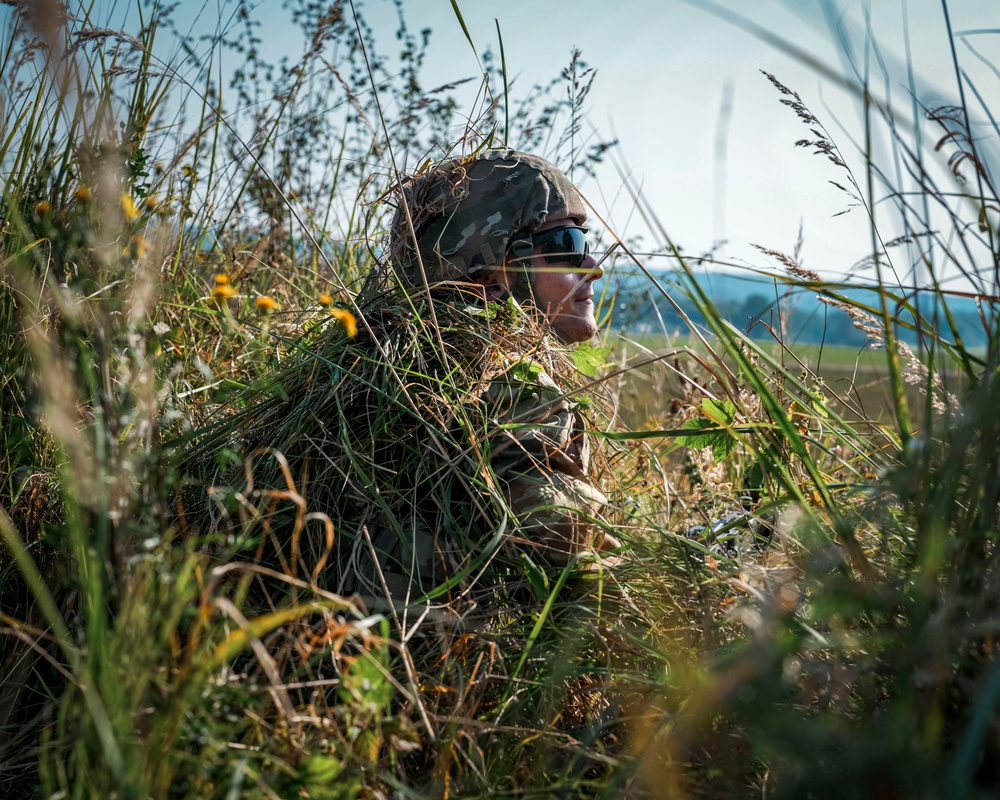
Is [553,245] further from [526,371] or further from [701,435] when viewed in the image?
[701,435]

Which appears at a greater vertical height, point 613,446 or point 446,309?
point 446,309

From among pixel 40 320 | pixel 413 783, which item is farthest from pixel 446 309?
pixel 413 783

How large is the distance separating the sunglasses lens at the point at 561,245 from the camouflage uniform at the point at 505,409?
0.17 ft

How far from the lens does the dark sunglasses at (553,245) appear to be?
7.98ft

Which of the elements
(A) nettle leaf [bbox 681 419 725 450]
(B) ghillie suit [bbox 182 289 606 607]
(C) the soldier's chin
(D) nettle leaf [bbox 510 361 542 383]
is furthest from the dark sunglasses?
(A) nettle leaf [bbox 681 419 725 450]

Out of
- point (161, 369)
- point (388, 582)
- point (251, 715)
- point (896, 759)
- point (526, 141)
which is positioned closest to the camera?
point (896, 759)

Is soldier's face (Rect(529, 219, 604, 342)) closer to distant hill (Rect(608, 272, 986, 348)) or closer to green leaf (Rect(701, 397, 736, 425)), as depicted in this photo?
distant hill (Rect(608, 272, 986, 348))

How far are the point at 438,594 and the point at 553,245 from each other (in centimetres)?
135

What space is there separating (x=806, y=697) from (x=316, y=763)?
0.80m

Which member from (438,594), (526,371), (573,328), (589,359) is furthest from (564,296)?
(438,594)

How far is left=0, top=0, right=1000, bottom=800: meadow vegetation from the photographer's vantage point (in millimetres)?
928

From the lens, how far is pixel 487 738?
1.42m

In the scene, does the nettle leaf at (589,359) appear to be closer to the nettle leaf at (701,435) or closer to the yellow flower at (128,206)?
the nettle leaf at (701,435)

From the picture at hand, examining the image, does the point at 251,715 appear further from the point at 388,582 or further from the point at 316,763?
the point at 388,582
